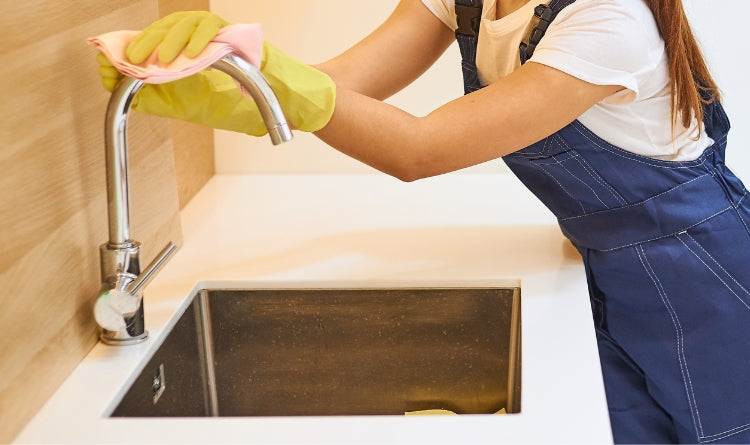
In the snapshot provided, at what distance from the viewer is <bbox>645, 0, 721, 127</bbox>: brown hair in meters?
1.31

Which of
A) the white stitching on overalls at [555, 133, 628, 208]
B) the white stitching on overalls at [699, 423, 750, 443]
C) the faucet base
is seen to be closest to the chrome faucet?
the faucet base

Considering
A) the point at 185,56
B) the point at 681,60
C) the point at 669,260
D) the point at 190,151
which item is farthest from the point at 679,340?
the point at 190,151

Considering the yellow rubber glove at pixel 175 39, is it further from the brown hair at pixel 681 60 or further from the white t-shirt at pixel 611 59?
the brown hair at pixel 681 60

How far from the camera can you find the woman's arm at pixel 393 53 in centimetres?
159

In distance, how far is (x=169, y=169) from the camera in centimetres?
148

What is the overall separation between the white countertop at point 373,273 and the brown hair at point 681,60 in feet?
0.90

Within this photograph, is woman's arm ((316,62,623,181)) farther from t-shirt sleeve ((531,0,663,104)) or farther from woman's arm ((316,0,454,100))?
woman's arm ((316,0,454,100))

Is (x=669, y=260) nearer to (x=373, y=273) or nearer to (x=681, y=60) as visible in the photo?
(x=681, y=60)

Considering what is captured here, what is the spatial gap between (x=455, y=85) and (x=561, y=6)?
72 cm

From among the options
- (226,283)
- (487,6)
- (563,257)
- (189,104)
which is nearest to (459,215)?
(563,257)

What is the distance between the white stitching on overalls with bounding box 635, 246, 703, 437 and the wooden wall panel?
72 centimetres

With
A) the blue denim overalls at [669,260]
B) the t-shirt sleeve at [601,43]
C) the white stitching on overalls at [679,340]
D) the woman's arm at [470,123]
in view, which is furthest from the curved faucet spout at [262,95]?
the white stitching on overalls at [679,340]

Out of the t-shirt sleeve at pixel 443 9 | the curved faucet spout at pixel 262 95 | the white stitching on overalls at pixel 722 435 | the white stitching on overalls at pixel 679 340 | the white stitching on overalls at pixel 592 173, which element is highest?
the curved faucet spout at pixel 262 95

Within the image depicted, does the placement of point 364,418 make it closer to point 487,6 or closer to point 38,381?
point 38,381
